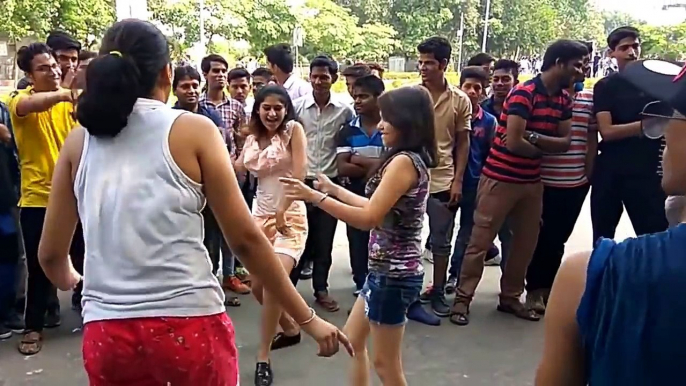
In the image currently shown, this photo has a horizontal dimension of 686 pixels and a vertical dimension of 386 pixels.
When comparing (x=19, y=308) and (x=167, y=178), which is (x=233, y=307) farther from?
(x=167, y=178)


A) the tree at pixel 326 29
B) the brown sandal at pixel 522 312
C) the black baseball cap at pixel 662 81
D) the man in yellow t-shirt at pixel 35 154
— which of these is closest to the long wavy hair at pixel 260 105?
the man in yellow t-shirt at pixel 35 154

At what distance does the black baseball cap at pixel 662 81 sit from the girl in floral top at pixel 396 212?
1.52 m

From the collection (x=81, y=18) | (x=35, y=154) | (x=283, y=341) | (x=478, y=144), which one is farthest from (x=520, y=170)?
(x=81, y=18)

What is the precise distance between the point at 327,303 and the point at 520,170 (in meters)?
1.56

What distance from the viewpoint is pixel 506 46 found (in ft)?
163

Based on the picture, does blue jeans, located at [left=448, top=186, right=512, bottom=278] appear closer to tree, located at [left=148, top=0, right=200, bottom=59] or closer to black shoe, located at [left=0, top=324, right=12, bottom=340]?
black shoe, located at [left=0, top=324, right=12, bottom=340]

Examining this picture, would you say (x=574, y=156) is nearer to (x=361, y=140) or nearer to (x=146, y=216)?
(x=361, y=140)

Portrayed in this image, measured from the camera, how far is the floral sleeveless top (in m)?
2.74

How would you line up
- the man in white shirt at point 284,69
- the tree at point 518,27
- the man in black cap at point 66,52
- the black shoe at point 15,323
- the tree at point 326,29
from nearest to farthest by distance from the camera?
the black shoe at point 15,323
the man in black cap at point 66,52
the man in white shirt at point 284,69
the tree at point 326,29
the tree at point 518,27

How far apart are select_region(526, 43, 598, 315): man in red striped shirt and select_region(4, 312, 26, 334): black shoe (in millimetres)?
3247

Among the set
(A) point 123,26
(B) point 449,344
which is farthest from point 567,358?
(B) point 449,344

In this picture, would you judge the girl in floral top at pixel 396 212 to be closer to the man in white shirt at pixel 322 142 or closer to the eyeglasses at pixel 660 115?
the eyeglasses at pixel 660 115

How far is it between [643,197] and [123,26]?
3490 millimetres

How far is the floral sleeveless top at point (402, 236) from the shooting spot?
274 cm
